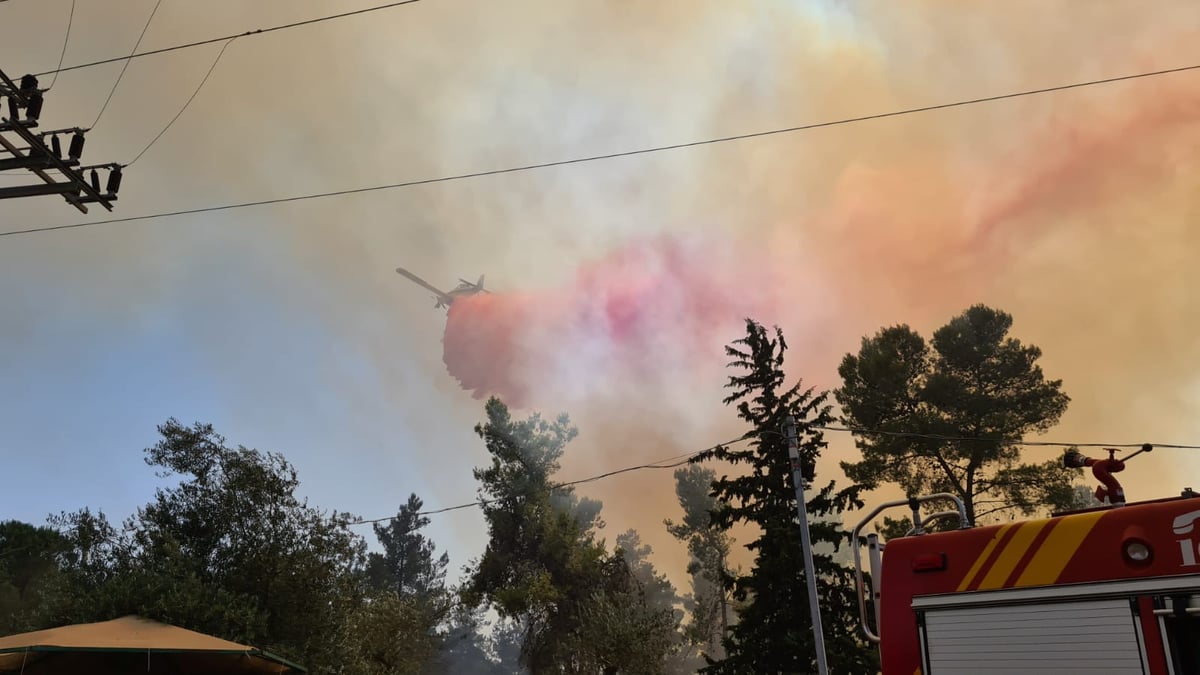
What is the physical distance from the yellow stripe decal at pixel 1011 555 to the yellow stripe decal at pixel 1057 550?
11 cm

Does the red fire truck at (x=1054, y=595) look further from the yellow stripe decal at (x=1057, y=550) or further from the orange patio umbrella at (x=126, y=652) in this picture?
the orange patio umbrella at (x=126, y=652)

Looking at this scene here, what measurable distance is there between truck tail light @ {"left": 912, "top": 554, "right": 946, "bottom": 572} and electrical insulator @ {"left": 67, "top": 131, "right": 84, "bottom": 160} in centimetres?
1392

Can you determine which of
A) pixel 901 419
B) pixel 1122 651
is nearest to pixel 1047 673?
pixel 1122 651

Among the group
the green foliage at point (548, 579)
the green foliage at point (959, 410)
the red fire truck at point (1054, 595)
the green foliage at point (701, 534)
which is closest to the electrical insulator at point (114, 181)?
the red fire truck at point (1054, 595)

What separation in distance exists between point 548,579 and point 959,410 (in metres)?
29.4

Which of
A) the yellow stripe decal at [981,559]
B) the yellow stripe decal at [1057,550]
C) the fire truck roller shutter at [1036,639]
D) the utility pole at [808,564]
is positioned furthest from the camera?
the utility pole at [808,564]

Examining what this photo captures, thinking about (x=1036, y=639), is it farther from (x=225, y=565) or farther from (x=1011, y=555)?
(x=225, y=565)

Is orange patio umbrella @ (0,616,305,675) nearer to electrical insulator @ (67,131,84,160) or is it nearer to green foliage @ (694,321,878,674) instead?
electrical insulator @ (67,131,84,160)

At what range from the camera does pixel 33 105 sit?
11258mm

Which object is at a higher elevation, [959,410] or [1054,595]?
[959,410]

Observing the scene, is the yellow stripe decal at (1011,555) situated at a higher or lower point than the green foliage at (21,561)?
lower

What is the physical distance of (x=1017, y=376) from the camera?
35375 mm

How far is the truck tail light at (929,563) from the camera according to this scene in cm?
611

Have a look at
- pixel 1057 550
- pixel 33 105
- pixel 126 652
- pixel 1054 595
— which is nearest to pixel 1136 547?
pixel 1057 550
